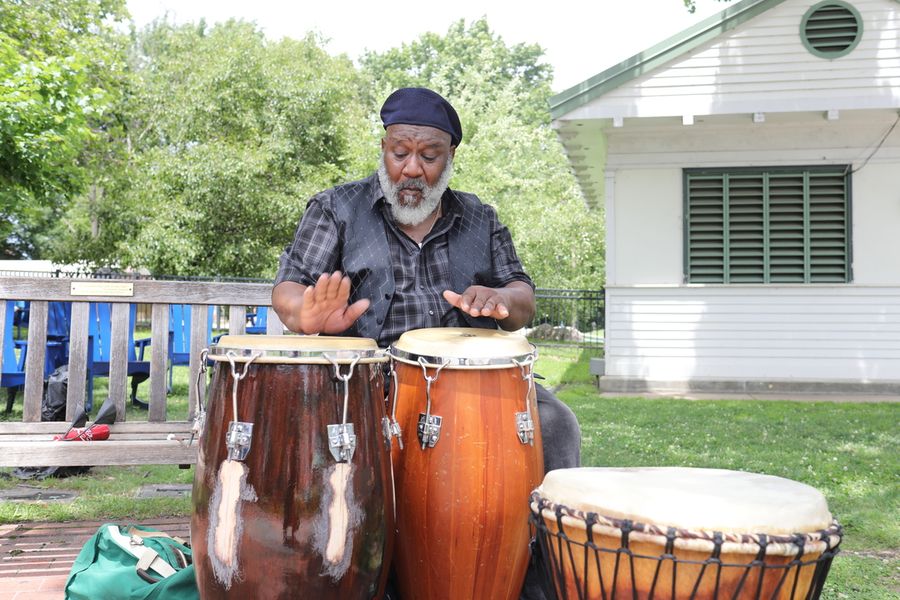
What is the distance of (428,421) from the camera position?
235cm

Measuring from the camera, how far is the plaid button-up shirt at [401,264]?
3.09m

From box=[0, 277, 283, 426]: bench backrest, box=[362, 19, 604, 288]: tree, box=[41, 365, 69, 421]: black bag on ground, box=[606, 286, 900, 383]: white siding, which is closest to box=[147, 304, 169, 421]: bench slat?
box=[0, 277, 283, 426]: bench backrest

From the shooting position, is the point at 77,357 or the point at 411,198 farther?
the point at 77,357

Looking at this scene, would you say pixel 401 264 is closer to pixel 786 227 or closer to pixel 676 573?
pixel 676 573

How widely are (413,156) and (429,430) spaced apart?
128cm

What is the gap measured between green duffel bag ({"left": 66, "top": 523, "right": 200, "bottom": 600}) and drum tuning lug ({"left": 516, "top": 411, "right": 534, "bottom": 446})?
119 cm

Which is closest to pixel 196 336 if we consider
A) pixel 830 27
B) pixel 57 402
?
pixel 57 402

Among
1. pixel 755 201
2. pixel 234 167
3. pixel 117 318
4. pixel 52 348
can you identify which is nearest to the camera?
pixel 117 318

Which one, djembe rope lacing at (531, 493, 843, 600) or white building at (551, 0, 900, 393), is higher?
white building at (551, 0, 900, 393)

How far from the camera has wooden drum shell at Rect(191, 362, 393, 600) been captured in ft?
6.66

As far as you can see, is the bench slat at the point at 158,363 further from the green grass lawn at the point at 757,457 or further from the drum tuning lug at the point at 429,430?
Answer: the drum tuning lug at the point at 429,430

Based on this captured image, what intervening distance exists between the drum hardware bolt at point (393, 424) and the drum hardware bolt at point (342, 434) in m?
0.18

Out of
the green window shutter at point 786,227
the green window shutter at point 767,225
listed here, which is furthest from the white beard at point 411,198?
the green window shutter at point 786,227

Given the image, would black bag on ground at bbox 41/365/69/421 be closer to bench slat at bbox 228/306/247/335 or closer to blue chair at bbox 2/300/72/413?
blue chair at bbox 2/300/72/413
